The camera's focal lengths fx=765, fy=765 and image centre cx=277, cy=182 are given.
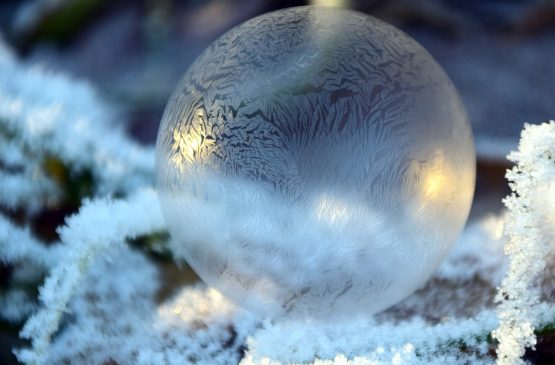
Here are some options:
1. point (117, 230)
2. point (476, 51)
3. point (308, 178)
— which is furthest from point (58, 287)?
point (476, 51)

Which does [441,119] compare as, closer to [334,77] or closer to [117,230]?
[334,77]

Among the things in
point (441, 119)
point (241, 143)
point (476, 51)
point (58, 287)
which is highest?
point (476, 51)

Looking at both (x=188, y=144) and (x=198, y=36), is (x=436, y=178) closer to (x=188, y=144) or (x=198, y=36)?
(x=188, y=144)

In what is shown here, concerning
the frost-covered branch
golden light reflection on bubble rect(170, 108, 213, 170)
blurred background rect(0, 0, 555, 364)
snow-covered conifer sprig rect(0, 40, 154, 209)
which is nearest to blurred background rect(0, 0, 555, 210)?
blurred background rect(0, 0, 555, 364)

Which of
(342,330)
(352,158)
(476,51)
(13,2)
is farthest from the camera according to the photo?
(13,2)

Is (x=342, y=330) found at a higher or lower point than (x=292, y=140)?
lower

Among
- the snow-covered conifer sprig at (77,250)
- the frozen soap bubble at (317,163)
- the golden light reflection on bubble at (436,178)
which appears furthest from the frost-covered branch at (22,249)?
the golden light reflection on bubble at (436,178)

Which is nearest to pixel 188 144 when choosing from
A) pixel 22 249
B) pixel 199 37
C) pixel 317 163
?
pixel 317 163
